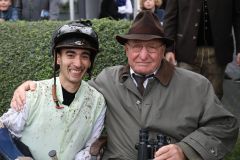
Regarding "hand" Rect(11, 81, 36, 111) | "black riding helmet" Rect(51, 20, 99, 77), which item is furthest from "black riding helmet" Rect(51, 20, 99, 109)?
"hand" Rect(11, 81, 36, 111)

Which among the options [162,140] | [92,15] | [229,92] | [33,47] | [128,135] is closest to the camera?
[162,140]

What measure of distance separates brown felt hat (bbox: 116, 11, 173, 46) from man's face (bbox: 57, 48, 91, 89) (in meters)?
0.38

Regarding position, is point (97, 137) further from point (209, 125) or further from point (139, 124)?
point (209, 125)

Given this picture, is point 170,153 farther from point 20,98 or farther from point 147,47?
point 20,98

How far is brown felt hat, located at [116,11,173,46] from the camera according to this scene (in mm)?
3770

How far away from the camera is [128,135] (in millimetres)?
3822

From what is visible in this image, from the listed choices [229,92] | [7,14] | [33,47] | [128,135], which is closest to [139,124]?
[128,135]

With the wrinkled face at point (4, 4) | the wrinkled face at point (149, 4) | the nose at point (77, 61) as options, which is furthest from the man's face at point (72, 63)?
the wrinkled face at point (4, 4)

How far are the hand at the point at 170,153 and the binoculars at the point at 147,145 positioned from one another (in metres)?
0.07

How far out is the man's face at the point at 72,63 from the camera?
363cm

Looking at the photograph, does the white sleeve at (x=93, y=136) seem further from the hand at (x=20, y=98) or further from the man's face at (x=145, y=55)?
the hand at (x=20, y=98)

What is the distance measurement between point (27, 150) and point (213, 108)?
1374 mm

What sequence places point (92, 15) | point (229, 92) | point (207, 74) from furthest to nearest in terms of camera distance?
point (92, 15), point (229, 92), point (207, 74)

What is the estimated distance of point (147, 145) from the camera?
3559mm
